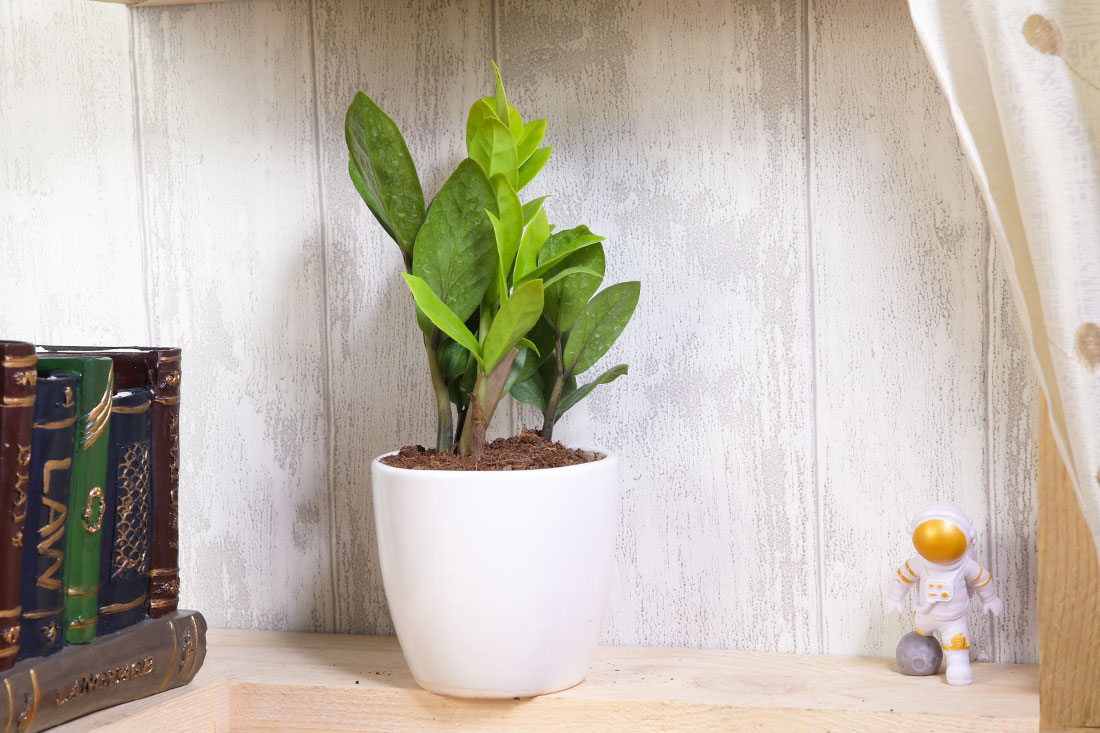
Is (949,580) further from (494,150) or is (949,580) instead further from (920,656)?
(494,150)

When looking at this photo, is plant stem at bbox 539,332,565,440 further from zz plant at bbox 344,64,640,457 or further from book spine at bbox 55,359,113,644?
book spine at bbox 55,359,113,644

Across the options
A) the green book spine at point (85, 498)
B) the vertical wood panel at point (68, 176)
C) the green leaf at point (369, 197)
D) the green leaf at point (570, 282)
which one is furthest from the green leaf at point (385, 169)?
the vertical wood panel at point (68, 176)

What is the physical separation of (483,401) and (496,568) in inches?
4.9

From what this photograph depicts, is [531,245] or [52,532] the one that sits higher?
[531,245]

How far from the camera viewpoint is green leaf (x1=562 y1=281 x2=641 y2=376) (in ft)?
2.37

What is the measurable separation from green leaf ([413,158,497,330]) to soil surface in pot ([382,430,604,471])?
0.10 metres

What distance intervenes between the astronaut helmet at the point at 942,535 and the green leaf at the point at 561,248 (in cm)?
32

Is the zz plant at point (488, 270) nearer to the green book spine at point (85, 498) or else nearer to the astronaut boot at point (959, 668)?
the green book spine at point (85, 498)

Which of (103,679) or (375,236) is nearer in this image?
(103,679)

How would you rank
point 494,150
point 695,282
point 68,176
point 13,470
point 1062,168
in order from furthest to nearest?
point 68,176, point 695,282, point 494,150, point 13,470, point 1062,168

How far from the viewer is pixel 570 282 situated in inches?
28.3

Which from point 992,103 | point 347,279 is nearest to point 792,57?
point 992,103

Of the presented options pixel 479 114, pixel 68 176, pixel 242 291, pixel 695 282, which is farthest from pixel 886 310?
pixel 68 176

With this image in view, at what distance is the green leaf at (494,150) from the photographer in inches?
27.1
